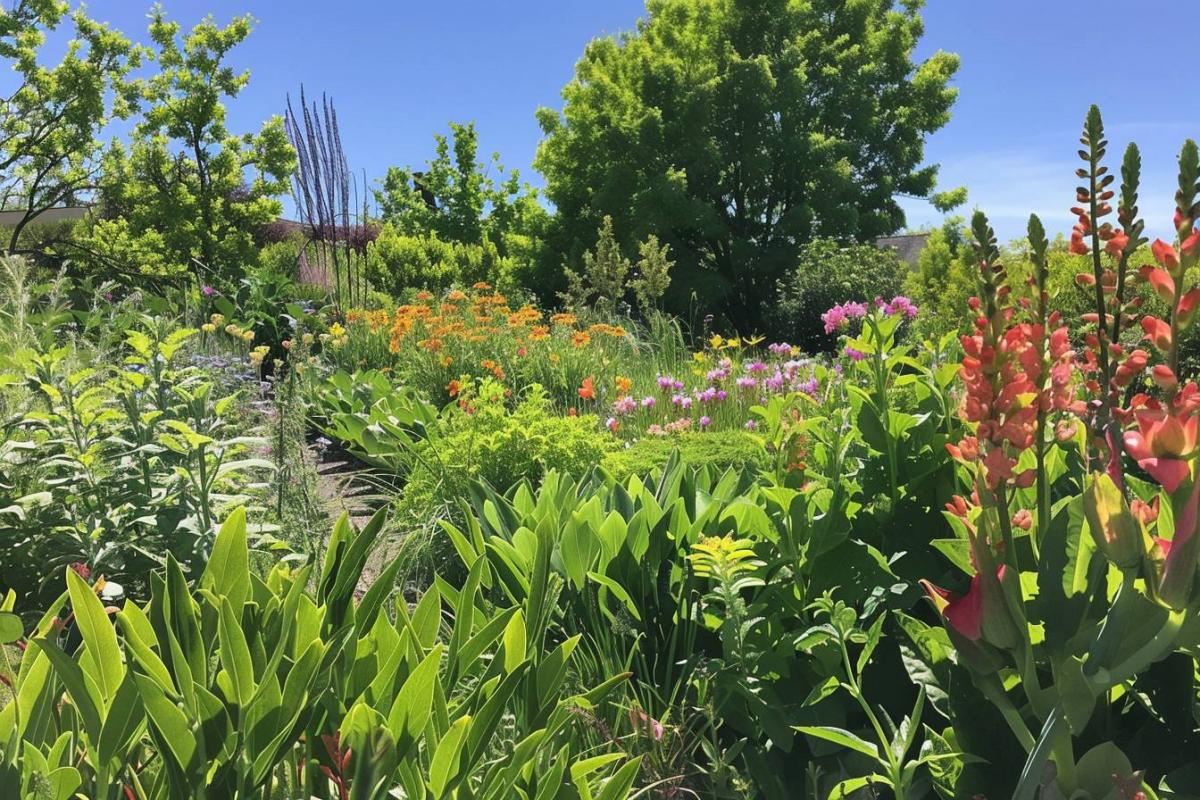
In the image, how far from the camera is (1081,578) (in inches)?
38.3

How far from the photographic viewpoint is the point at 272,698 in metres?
0.88

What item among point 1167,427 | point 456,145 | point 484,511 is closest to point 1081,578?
point 1167,427

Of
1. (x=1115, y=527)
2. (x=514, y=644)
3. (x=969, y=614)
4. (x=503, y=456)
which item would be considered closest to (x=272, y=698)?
(x=514, y=644)

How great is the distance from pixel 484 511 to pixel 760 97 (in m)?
16.8

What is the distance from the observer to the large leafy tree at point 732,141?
1741 cm

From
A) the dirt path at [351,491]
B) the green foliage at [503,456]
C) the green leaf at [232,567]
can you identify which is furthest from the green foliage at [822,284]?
the green leaf at [232,567]

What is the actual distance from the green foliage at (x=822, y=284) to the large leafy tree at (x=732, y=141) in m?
0.96

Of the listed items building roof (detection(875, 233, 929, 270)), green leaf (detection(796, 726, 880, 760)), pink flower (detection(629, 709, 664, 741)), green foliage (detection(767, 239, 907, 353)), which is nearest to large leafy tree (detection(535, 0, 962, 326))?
green foliage (detection(767, 239, 907, 353))

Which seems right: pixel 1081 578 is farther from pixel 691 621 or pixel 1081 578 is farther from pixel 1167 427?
pixel 691 621

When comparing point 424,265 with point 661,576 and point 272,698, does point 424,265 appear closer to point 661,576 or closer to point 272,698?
point 661,576

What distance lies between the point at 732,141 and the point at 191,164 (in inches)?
421

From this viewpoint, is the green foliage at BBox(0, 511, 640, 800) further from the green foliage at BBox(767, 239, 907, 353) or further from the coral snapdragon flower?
the green foliage at BBox(767, 239, 907, 353)

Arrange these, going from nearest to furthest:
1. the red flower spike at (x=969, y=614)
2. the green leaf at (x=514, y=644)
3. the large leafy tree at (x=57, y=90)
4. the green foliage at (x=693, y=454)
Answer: the red flower spike at (x=969, y=614) → the green leaf at (x=514, y=644) → the green foliage at (x=693, y=454) → the large leafy tree at (x=57, y=90)

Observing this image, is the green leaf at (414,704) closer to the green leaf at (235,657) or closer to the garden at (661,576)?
the garden at (661,576)
